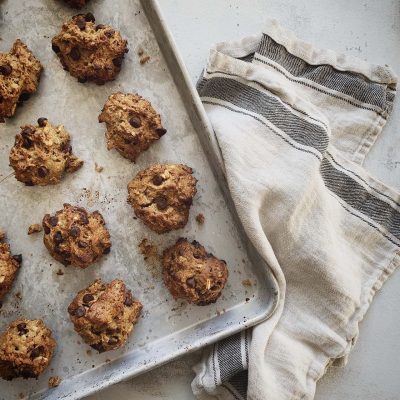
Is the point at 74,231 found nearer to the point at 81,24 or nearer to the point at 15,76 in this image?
the point at 15,76

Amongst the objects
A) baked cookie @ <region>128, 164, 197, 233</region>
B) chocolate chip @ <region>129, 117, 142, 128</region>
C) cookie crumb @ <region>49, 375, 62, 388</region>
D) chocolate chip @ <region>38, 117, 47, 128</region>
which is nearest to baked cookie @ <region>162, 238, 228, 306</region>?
baked cookie @ <region>128, 164, 197, 233</region>

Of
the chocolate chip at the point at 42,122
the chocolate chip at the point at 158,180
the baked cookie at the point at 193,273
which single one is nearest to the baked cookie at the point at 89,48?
the chocolate chip at the point at 42,122

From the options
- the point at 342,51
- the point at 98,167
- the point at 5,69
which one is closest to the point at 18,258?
the point at 98,167

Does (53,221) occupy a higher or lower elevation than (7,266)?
higher

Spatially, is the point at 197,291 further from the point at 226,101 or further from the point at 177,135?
the point at 226,101

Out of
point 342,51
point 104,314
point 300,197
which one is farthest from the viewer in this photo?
point 342,51

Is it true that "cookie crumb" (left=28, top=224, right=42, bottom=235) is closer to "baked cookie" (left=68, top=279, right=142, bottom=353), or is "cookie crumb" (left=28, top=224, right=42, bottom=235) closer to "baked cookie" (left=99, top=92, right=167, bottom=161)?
"baked cookie" (left=68, top=279, right=142, bottom=353)
